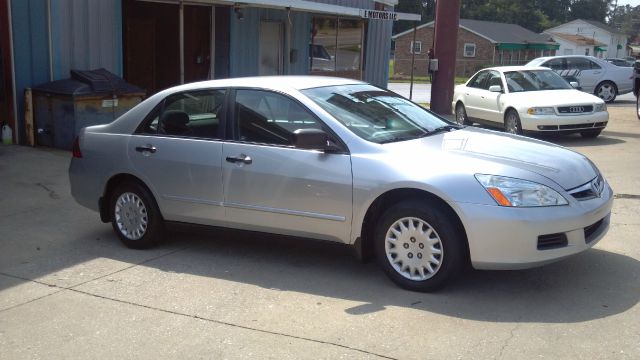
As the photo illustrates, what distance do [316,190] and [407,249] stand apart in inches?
32.8

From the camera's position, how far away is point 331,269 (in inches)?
231

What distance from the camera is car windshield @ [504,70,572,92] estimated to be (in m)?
14.2

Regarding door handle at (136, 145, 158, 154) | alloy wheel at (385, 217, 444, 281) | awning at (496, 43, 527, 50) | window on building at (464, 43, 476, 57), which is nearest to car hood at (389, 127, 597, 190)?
alloy wheel at (385, 217, 444, 281)

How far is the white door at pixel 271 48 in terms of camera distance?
1688 centimetres

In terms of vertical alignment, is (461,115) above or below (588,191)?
below

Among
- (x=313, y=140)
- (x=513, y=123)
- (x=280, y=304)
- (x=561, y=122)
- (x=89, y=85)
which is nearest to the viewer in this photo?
(x=280, y=304)

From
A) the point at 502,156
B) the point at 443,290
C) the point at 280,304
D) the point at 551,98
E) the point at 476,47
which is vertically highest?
the point at 476,47

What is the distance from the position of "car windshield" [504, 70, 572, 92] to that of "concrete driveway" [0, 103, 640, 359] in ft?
24.3

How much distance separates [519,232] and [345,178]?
1.32 metres

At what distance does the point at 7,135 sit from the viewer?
11.5 m

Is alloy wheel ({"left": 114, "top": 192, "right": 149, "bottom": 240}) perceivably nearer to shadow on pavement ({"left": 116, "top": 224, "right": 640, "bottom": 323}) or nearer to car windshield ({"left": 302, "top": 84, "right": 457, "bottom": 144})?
shadow on pavement ({"left": 116, "top": 224, "right": 640, "bottom": 323})

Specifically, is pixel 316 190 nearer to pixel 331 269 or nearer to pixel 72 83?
pixel 331 269

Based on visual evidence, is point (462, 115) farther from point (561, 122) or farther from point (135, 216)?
point (135, 216)

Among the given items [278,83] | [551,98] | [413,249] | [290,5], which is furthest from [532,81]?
[413,249]
